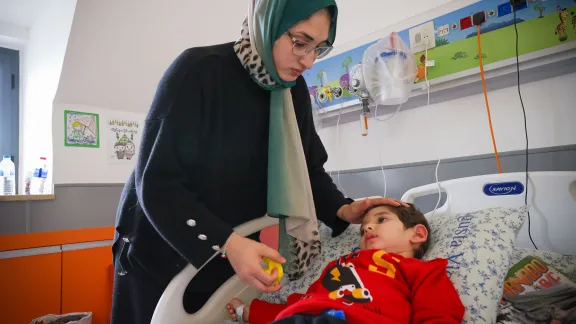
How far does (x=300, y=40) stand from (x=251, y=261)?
0.61m

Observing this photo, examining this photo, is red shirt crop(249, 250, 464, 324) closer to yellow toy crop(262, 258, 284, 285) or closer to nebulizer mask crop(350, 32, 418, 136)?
yellow toy crop(262, 258, 284, 285)

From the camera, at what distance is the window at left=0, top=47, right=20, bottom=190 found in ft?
10.2

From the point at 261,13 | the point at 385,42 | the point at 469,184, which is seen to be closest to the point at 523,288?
the point at 469,184

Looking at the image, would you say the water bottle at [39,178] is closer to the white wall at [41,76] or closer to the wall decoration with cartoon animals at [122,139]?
the white wall at [41,76]

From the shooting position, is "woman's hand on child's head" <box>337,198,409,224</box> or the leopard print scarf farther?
"woman's hand on child's head" <box>337,198,409,224</box>

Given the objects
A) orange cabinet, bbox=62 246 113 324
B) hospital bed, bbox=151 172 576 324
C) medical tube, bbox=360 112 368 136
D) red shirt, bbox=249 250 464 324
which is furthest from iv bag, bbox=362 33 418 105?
orange cabinet, bbox=62 246 113 324

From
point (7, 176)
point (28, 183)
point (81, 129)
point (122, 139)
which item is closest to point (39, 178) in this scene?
point (28, 183)

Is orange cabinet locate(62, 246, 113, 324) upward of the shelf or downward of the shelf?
downward

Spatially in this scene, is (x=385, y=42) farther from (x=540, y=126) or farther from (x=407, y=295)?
(x=407, y=295)

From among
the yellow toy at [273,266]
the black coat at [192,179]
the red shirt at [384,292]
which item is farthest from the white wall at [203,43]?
the yellow toy at [273,266]

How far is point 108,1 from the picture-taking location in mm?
2318

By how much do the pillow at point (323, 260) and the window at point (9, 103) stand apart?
2919mm

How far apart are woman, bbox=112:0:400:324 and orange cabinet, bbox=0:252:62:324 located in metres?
1.58

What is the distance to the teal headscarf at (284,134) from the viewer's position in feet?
3.29
